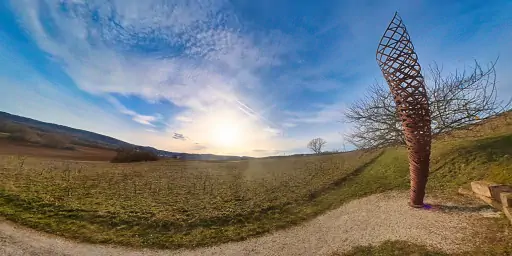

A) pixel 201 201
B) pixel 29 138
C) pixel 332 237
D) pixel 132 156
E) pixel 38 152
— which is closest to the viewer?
pixel 332 237

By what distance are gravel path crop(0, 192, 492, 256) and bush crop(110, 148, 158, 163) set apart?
45093 millimetres

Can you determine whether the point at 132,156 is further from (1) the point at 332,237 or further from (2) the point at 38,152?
(1) the point at 332,237

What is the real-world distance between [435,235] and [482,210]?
137 inches

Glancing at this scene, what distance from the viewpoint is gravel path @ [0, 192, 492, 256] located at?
957 cm

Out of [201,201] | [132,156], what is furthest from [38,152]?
[201,201]

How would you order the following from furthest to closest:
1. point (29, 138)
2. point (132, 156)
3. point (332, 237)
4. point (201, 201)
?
point (29, 138) → point (132, 156) → point (201, 201) → point (332, 237)

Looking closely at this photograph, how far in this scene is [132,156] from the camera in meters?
55.8

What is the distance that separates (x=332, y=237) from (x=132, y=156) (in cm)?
5459

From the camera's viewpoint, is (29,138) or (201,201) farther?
(29,138)

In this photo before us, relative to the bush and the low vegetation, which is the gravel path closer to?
the bush

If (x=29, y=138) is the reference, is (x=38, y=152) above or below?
below

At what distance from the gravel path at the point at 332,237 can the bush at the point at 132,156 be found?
148 feet

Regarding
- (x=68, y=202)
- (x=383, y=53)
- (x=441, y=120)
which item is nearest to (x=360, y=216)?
(x=383, y=53)

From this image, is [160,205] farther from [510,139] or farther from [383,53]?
[510,139]
